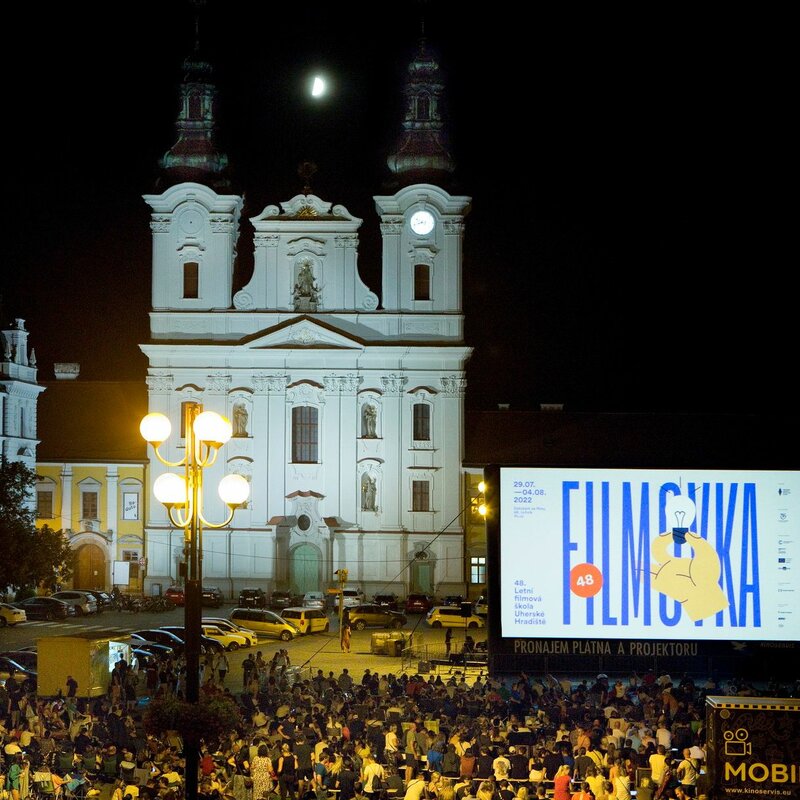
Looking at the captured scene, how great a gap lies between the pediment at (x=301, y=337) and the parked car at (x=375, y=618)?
37.0 ft

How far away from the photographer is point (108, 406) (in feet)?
177

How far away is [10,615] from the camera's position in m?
39.8

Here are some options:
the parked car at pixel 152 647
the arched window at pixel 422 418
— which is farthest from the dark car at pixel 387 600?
the parked car at pixel 152 647

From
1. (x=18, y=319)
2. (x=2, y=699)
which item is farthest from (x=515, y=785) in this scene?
(x=18, y=319)

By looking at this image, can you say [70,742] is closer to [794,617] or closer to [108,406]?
[794,617]

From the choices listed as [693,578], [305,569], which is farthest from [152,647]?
[305,569]

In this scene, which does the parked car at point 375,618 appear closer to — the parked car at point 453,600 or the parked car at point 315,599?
the parked car at point 453,600

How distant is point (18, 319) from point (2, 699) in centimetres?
2998

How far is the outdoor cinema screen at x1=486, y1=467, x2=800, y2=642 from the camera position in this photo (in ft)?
75.6

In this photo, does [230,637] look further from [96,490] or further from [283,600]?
[96,490]

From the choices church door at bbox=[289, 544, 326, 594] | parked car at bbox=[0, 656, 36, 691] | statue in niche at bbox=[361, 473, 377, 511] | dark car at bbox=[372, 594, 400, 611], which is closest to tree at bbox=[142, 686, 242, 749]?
parked car at bbox=[0, 656, 36, 691]

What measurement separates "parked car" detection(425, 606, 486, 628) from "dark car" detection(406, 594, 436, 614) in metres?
4.27

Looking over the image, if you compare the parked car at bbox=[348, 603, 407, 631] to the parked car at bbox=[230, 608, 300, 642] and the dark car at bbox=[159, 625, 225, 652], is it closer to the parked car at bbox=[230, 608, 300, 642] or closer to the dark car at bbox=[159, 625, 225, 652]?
the parked car at bbox=[230, 608, 300, 642]

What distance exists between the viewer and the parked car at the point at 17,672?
971 inches
